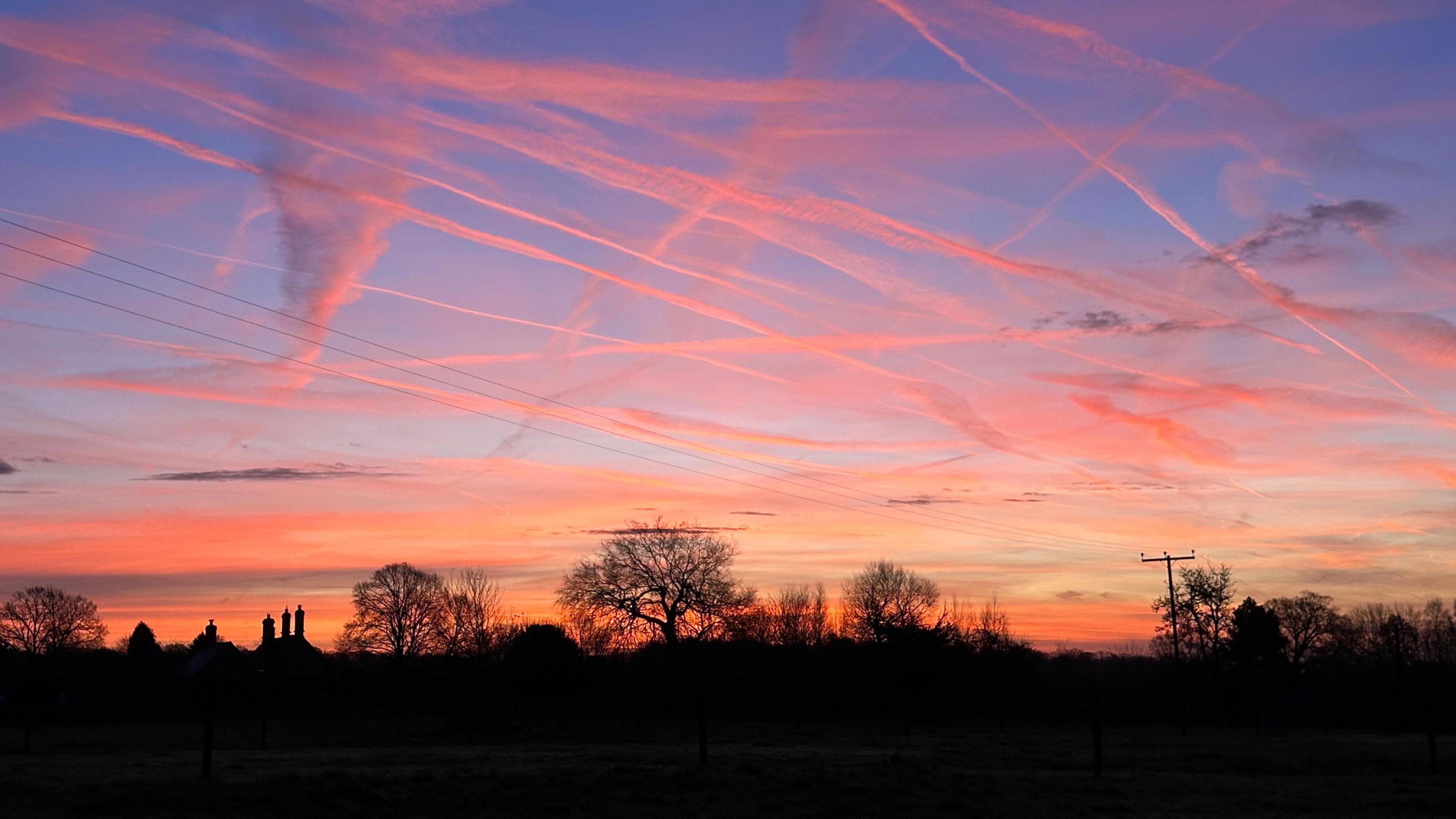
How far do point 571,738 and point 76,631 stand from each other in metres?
82.3

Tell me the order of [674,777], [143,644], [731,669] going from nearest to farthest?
[674,777], [731,669], [143,644]

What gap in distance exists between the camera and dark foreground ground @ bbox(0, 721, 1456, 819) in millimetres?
21938

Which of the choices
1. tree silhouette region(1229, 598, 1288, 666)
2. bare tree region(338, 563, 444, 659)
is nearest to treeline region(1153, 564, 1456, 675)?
tree silhouette region(1229, 598, 1288, 666)

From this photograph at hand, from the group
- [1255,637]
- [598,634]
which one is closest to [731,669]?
[598,634]

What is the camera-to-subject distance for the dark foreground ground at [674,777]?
864 inches

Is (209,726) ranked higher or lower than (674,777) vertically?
higher

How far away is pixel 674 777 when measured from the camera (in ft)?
87.5

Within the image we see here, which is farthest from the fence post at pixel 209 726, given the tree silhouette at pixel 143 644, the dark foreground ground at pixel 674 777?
the tree silhouette at pixel 143 644

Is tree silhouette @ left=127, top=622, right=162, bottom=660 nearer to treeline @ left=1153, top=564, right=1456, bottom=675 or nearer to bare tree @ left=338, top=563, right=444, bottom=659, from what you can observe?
bare tree @ left=338, top=563, right=444, bottom=659

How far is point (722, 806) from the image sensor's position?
23.5 metres

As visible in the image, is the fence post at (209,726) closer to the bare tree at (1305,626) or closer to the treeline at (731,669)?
the treeline at (731,669)

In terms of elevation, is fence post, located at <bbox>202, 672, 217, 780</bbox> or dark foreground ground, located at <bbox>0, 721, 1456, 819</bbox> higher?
fence post, located at <bbox>202, 672, 217, 780</bbox>

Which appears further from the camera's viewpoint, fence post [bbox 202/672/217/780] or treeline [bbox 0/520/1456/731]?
treeline [bbox 0/520/1456/731]

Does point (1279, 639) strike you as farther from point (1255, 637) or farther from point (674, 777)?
point (674, 777)
